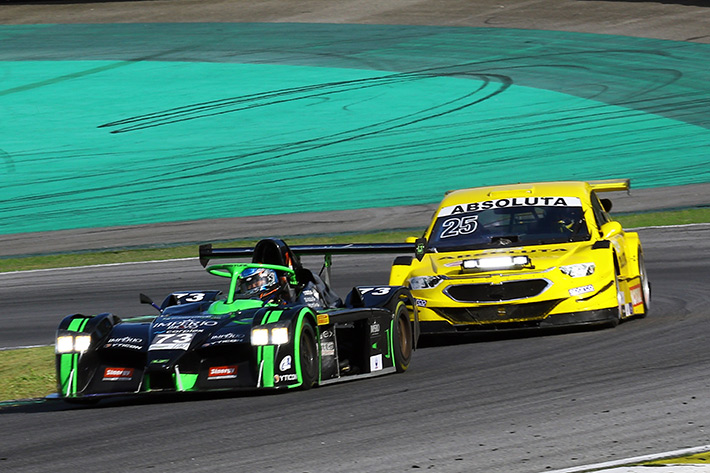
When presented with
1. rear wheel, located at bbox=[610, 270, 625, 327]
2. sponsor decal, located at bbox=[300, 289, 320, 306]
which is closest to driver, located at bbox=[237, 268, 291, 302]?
sponsor decal, located at bbox=[300, 289, 320, 306]

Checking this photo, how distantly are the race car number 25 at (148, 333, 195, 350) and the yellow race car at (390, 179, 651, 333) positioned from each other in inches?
103

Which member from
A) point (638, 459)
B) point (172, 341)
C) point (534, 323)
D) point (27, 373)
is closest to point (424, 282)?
point (534, 323)

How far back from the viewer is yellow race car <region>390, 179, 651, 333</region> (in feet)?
38.0

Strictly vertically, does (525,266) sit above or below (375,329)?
above

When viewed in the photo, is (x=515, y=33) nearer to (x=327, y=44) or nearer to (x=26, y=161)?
(x=327, y=44)

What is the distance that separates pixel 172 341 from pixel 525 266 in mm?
4021

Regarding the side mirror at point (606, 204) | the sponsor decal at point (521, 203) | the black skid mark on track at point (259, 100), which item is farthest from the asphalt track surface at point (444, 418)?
the black skid mark on track at point (259, 100)

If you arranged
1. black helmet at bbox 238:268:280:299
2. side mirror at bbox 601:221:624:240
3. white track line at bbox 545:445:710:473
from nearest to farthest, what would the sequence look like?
white track line at bbox 545:445:710:473 → black helmet at bbox 238:268:280:299 → side mirror at bbox 601:221:624:240

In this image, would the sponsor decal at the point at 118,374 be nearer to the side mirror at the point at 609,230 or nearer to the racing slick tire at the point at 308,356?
the racing slick tire at the point at 308,356

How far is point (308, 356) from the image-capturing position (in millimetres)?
9211

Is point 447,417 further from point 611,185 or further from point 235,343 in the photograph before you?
point 611,185

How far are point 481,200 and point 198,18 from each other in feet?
96.4

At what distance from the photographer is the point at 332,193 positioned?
84.2 feet

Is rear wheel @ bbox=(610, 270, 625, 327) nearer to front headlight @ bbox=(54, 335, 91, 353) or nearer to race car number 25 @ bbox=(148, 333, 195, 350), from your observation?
race car number 25 @ bbox=(148, 333, 195, 350)
